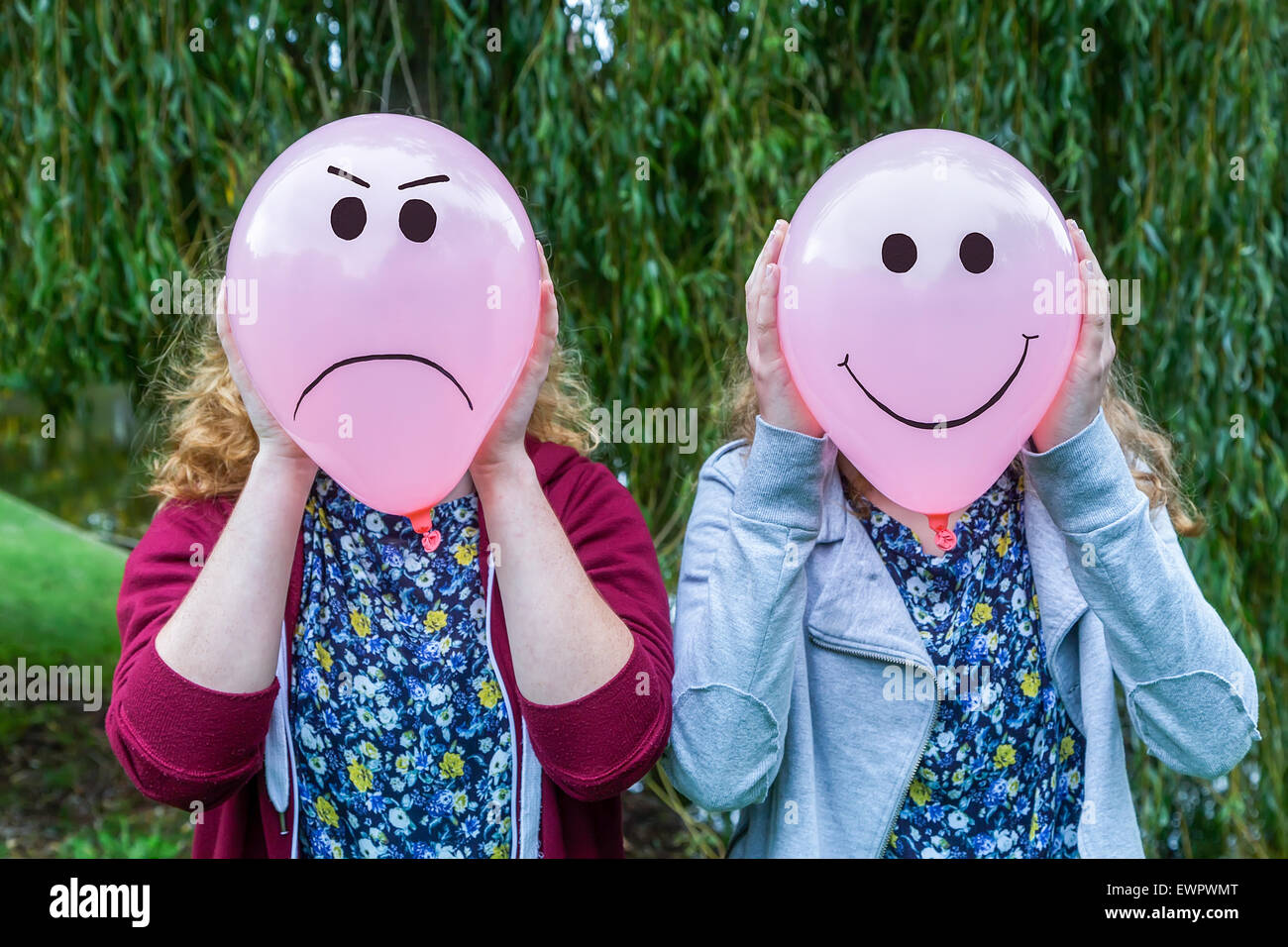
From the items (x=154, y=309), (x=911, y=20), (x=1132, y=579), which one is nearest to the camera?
(x=1132, y=579)

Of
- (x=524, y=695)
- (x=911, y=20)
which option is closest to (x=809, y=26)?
(x=911, y=20)

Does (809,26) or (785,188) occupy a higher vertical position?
(809,26)

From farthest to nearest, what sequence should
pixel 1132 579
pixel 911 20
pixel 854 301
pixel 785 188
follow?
pixel 911 20
pixel 785 188
pixel 1132 579
pixel 854 301

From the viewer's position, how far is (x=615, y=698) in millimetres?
1251

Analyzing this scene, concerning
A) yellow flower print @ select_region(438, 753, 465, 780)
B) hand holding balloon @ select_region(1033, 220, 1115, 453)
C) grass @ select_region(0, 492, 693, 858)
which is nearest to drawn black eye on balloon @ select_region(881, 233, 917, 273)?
hand holding balloon @ select_region(1033, 220, 1115, 453)

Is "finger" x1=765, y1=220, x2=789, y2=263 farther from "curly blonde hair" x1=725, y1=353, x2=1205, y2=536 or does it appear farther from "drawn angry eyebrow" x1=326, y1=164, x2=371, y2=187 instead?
"drawn angry eyebrow" x1=326, y1=164, x2=371, y2=187

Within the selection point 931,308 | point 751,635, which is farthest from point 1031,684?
point 931,308

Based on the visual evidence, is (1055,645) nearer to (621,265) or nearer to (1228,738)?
(1228,738)

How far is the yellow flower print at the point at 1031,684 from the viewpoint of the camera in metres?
1.41

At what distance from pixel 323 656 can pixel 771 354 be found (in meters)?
0.62

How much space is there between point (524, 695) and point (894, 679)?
0.44 meters

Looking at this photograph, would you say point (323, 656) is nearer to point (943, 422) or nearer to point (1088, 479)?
point (943, 422)

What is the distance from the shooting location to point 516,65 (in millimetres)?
2623

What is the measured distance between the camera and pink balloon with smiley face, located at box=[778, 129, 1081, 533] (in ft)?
3.92
